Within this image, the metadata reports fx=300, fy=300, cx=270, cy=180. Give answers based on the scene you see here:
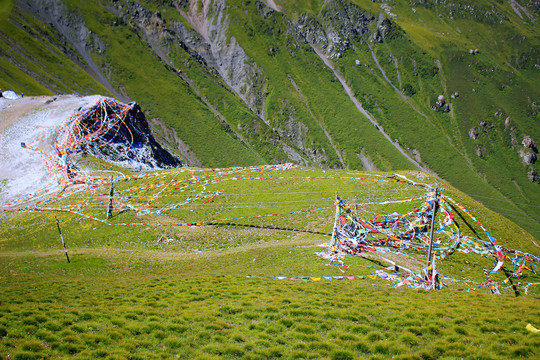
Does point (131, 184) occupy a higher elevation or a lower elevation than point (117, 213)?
higher

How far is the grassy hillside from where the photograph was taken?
11219mm

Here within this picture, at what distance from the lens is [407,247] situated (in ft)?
95.8

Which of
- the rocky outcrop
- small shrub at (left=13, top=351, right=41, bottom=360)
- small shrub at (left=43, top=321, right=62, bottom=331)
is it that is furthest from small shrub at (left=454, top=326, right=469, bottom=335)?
the rocky outcrop

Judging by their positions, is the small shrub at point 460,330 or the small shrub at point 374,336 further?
the small shrub at point 460,330

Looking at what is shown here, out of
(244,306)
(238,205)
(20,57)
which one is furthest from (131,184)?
(20,57)

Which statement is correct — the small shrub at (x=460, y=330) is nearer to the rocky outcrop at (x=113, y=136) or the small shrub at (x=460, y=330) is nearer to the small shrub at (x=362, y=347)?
the small shrub at (x=362, y=347)

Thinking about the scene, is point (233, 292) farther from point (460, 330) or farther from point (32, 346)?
point (460, 330)

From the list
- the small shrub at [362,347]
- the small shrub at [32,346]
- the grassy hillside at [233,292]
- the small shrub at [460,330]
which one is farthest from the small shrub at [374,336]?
the small shrub at [32,346]

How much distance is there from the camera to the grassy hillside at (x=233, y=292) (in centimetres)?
1122

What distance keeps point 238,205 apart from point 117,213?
17.6 m

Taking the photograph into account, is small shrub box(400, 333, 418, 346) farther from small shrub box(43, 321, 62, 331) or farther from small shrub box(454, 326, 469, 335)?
small shrub box(43, 321, 62, 331)

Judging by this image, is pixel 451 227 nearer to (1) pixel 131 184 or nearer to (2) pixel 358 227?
(2) pixel 358 227

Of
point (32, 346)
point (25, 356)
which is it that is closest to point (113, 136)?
point (32, 346)

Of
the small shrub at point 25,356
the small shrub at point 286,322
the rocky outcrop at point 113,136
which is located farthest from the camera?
the rocky outcrop at point 113,136
